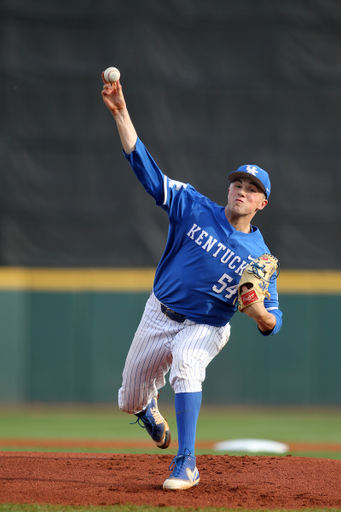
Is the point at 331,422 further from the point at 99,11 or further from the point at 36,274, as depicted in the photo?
the point at 99,11

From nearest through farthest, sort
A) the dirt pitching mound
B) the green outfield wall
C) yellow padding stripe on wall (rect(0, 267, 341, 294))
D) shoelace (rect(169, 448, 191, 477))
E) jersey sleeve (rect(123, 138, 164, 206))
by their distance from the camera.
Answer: the dirt pitching mound, shoelace (rect(169, 448, 191, 477)), jersey sleeve (rect(123, 138, 164, 206)), the green outfield wall, yellow padding stripe on wall (rect(0, 267, 341, 294))

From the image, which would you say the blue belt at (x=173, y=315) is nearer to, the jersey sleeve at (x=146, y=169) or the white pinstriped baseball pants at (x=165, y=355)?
the white pinstriped baseball pants at (x=165, y=355)

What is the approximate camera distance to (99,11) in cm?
617

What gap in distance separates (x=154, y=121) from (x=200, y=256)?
362cm

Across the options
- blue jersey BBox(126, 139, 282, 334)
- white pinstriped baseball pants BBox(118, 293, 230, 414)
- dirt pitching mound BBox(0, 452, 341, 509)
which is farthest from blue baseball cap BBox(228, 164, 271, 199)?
dirt pitching mound BBox(0, 452, 341, 509)

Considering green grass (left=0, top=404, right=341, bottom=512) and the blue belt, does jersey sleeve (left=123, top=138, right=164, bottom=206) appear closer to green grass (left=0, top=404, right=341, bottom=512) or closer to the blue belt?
the blue belt

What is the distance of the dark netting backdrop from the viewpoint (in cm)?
614

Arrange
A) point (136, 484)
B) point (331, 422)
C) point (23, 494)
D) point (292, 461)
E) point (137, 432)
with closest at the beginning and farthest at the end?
1. point (23, 494)
2. point (136, 484)
3. point (292, 461)
4. point (137, 432)
5. point (331, 422)

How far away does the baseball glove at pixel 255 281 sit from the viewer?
8.57 ft

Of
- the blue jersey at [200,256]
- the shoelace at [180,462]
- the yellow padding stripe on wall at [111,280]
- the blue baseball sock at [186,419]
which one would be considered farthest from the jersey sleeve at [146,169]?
the yellow padding stripe on wall at [111,280]

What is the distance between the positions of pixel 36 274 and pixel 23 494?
376cm

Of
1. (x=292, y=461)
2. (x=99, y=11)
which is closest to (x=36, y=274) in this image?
(x=99, y=11)

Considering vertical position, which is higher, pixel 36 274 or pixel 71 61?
pixel 71 61

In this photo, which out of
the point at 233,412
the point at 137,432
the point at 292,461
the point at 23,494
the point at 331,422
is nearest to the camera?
the point at 23,494
